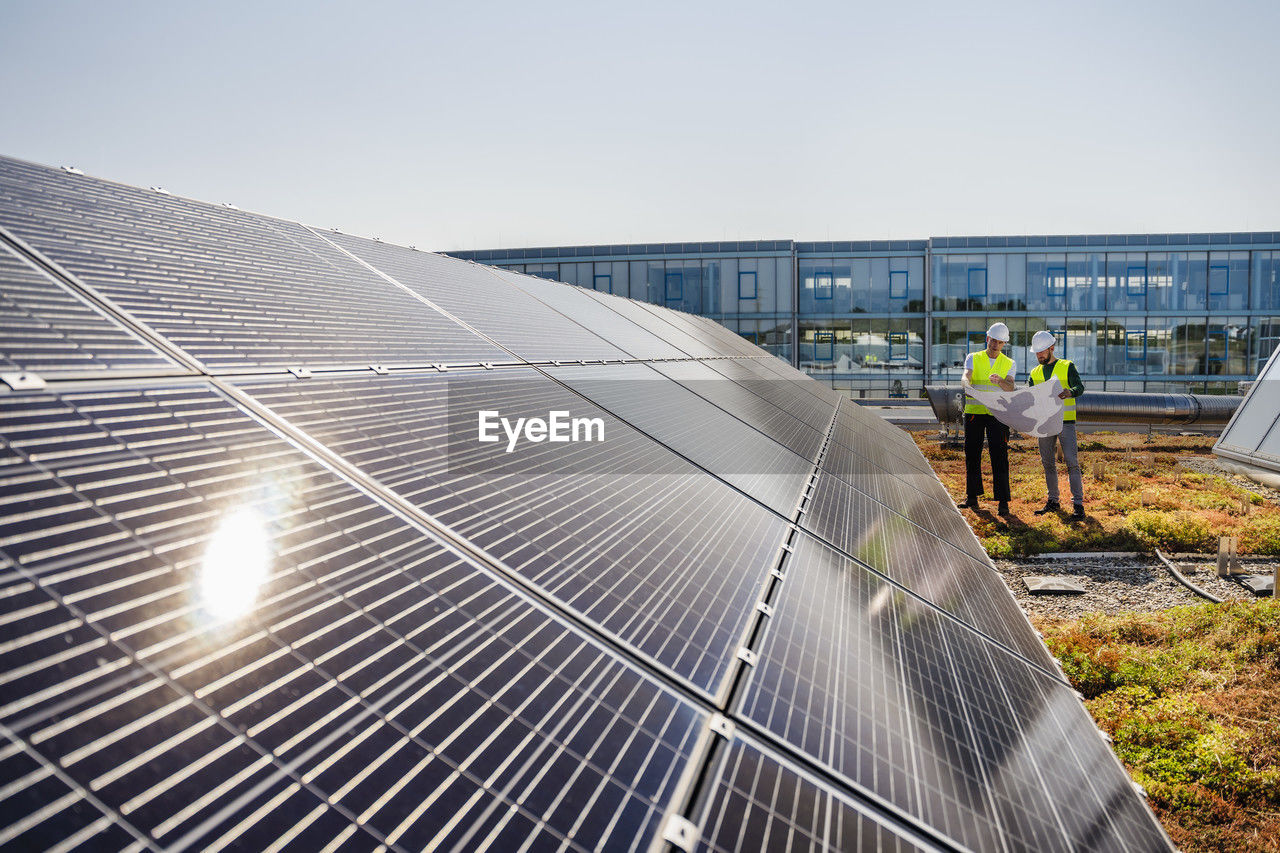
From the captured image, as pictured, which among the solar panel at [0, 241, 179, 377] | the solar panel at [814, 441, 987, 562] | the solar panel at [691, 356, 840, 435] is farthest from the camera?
the solar panel at [691, 356, 840, 435]

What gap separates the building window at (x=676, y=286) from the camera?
1831 inches

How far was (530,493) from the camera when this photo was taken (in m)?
3.20

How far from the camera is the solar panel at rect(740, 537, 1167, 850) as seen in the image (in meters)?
2.25

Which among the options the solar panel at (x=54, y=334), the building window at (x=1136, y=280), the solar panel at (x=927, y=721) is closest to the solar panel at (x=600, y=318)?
the solar panel at (x=927, y=721)

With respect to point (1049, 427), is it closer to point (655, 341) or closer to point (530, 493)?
point (655, 341)

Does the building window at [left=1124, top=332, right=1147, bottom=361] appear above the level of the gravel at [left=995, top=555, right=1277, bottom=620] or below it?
above

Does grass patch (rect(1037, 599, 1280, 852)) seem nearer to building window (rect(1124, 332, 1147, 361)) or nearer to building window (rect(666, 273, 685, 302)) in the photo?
building window (rect(666, 273, 685, 302))

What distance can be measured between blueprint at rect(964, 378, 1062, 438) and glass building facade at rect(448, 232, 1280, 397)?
2954cm

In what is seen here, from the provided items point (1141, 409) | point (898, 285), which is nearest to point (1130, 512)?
point (1141, 409)

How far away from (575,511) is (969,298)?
47.0m

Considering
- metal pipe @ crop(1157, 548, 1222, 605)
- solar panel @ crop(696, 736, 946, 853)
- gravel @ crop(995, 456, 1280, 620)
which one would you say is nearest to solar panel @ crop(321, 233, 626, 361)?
solar panel @ crop(696, 736, 946, 853)

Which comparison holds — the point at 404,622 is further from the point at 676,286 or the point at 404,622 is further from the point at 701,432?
the point at 676,286

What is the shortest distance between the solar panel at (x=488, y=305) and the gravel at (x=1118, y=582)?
22.7ft

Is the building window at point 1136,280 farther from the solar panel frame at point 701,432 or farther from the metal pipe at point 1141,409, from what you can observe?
the solar panel frame at point 701,432
